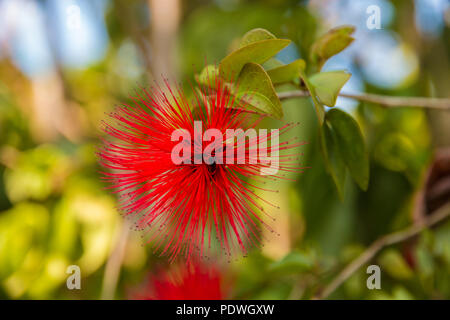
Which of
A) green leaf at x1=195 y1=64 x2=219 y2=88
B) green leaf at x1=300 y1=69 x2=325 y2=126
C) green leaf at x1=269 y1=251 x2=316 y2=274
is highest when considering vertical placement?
green leaf at x1=195 y1=64 x2=219 y2=88

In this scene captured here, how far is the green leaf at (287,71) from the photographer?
1.13 feet

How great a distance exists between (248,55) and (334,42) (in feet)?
0.31

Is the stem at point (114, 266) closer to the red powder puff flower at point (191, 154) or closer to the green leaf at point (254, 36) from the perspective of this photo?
the red powder puff flower at point (191, 154)

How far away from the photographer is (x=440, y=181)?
626 mm

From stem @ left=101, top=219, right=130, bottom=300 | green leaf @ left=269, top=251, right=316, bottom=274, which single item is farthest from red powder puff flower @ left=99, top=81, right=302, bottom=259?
stem @ left=101, top=219, right=130, bottom=300

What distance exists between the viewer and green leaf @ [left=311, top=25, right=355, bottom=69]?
368mm

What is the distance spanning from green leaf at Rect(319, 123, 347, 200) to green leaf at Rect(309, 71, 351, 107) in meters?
0.05

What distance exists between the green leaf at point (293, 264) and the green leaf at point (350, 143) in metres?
0.12

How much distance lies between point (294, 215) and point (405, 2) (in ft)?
1.84

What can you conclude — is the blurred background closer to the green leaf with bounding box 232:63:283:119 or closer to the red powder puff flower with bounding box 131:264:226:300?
the red powder puff flower with bounding box 131:264:226:300

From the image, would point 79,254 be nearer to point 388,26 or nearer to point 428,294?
point 428,294

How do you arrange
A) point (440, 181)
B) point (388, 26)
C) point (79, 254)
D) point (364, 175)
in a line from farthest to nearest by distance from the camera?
Result: point (388, 26), point (79, 254), point (440, 181), point (364, 175)

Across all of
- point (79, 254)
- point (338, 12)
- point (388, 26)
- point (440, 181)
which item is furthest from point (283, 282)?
point (388, 26)

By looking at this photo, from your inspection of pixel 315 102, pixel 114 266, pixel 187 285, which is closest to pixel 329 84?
pixel 315 102
